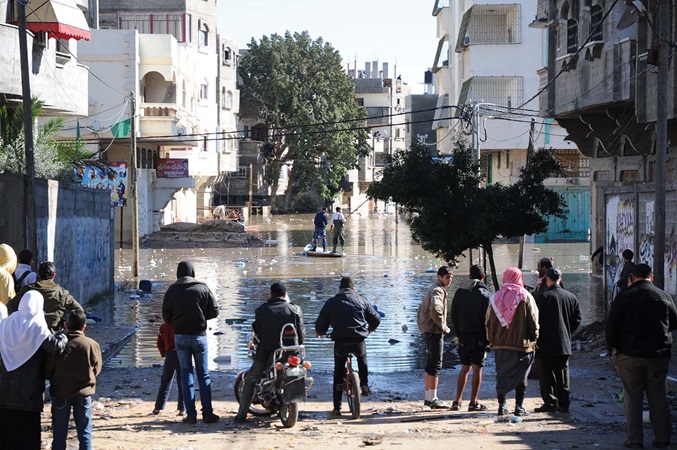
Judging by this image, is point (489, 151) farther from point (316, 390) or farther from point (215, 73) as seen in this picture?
point (316, 390)

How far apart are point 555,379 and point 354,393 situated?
2.30m

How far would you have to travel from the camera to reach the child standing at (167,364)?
1146 cm

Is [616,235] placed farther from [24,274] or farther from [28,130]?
[24,274]

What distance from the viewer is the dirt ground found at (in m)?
9.87

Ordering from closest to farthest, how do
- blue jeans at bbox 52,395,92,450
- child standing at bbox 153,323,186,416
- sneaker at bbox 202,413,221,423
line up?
blue jeans at bbox 52,395,92,450
sneaker at bbox 202,413,221,423
child standing at bbox 153,323,186,416

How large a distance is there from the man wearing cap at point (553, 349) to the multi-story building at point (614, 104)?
4.43 meters

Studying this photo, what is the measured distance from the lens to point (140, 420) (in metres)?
11.1

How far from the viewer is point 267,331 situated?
1083 centimetres

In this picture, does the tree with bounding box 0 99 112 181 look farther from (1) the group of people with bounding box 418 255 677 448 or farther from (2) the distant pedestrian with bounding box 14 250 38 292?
(1) the group of people with bounding box 418 255 677 448

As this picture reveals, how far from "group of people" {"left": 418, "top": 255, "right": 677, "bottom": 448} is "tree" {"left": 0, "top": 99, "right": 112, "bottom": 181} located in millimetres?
11474

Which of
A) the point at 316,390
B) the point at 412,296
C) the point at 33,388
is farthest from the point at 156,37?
the point at 33,388

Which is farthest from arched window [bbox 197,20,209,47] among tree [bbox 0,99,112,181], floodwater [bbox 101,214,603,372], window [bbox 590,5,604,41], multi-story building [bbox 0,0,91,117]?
window [bbox 590,5,604,41]

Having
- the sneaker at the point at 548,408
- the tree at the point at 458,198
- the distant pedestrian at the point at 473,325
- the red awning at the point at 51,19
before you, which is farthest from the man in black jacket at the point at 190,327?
the red awning at the point at 51,19

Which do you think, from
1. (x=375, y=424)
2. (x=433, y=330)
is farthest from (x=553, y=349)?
(x=375, y=424)
